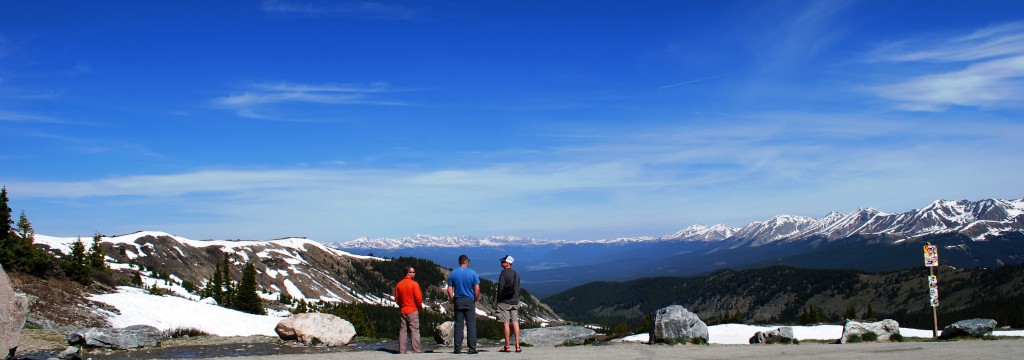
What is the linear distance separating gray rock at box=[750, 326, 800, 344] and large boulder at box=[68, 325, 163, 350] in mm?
21653

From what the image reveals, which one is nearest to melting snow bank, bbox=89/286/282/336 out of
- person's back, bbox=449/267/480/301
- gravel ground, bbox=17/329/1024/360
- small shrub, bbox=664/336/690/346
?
gravel ground, bbox=17/329/1024/360

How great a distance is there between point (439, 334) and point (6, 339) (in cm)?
1288

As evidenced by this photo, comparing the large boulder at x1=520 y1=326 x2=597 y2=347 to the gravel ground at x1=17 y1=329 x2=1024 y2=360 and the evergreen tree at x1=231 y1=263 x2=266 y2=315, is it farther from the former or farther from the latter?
the evergreen tree at x1=231 y1=263 x2=266 y2=315

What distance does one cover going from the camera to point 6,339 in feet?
55.2

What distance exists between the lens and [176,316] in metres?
41.7

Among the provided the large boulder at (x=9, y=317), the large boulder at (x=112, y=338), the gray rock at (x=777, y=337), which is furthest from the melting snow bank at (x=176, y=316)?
the gray rock at (x=777, y=337)

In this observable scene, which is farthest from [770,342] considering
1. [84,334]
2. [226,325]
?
[226,325]

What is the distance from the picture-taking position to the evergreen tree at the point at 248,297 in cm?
8394

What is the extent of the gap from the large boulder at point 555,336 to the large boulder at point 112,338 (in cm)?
1272

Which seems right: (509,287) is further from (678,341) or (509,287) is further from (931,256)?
(931,256)

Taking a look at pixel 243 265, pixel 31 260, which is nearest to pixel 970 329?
pixel 31 260

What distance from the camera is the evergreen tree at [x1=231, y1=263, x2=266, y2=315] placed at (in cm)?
8394

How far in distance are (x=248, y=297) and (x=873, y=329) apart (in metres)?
76.9

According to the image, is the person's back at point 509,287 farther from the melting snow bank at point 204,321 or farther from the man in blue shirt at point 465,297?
the melting snow bank at point 204,321
